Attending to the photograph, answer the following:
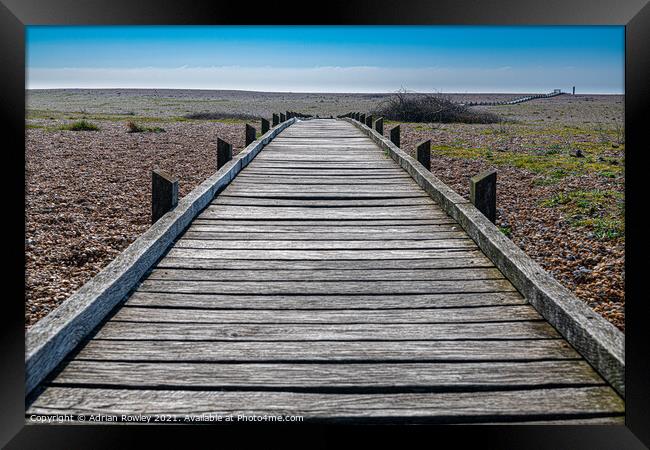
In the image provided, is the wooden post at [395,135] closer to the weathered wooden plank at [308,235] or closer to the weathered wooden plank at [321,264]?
the weathered wooden plank at [308,235]

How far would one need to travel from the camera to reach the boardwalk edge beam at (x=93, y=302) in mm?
2656

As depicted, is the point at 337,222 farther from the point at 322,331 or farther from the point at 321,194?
the point at 322,331

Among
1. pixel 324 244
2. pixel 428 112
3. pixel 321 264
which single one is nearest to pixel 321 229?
pixel 324 244

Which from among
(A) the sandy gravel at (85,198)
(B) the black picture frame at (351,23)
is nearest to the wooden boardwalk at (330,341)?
(B) the black picture frame at (351,23)

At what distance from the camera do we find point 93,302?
322 centimetres

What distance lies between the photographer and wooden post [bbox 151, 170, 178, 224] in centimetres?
529

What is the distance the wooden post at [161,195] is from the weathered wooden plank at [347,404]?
2809mm

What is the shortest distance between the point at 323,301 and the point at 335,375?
0.98 m

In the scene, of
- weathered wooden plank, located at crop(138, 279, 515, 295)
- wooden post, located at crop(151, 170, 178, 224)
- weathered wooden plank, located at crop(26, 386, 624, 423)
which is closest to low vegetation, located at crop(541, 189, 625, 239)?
weathered wooden plank, located at crop(138, 279, 515, 295)

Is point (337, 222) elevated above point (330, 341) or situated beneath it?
elevated above

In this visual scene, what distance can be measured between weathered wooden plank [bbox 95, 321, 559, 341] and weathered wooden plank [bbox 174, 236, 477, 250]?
1.58 m

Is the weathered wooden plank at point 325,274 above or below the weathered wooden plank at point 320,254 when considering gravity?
below
